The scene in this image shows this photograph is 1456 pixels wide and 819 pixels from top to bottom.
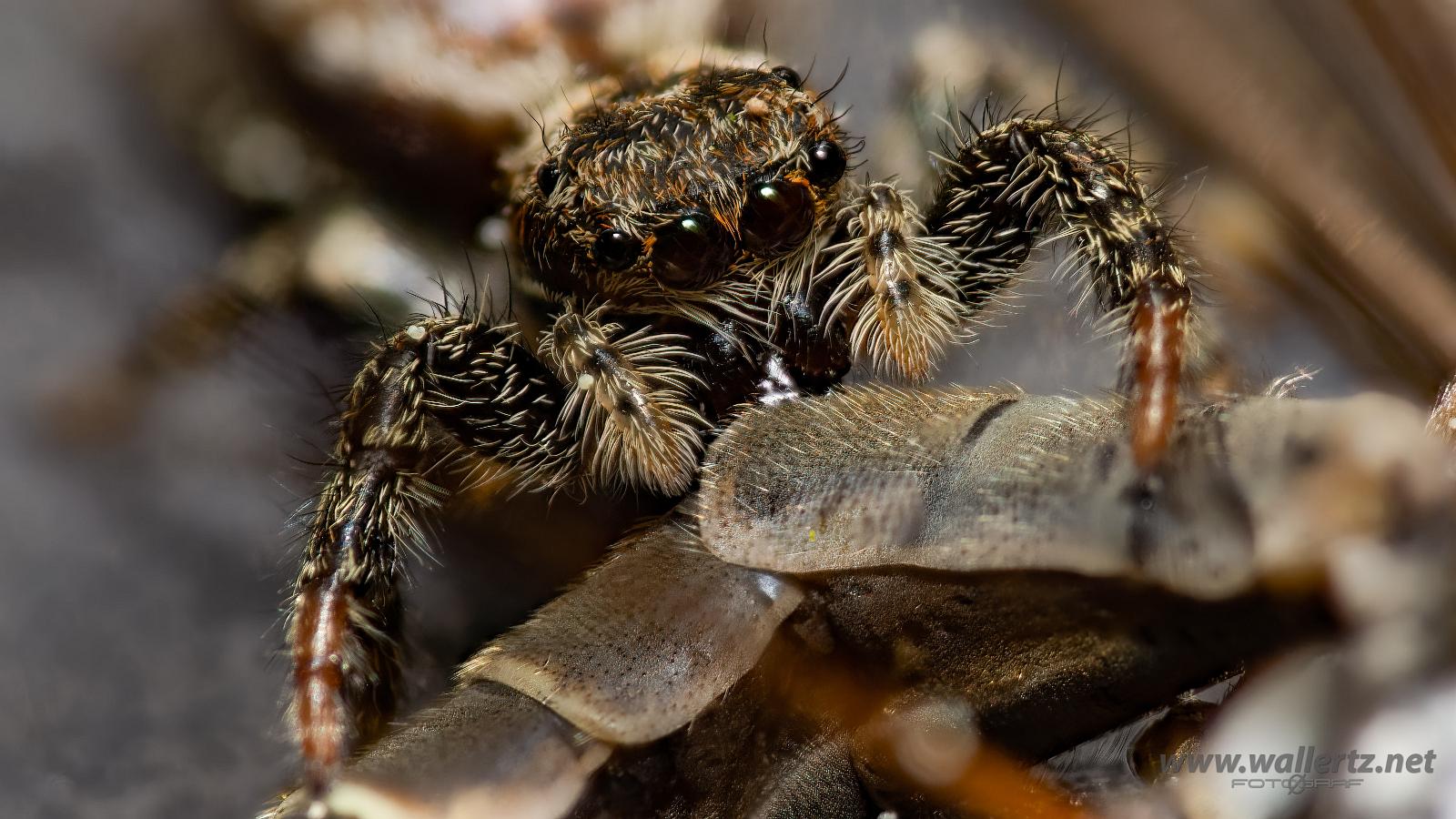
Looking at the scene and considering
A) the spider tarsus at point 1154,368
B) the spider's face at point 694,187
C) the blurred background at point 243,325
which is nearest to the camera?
the spider tarsus at point 1154,368

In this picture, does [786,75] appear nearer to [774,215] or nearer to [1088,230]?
[774,215]

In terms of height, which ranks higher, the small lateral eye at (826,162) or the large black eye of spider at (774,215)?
the small lateral eye at (826,162)

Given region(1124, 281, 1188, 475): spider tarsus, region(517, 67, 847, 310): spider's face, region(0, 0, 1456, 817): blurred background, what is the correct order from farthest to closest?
region(517, 67, 847, 310): spider's face → region(0, 0, 1456, 817): blurred background → region(1124, 281, 1188, 475): spider tarsus

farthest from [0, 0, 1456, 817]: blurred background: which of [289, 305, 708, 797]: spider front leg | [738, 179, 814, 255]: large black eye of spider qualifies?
[738, 179, 814, 255]: large black eye of spider

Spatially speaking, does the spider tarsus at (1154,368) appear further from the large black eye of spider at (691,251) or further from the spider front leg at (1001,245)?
the large black eye of spider at (691,251)

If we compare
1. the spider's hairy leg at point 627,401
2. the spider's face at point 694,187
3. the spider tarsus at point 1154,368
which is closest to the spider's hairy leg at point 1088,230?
the spider tarsus at point 1154,368

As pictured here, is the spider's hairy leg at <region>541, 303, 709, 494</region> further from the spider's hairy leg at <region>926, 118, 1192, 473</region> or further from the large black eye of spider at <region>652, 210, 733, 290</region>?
the spider's hairy leg at <region>926, 118, 1192, 473</region>

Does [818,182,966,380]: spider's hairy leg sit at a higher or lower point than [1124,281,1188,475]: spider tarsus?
higher
